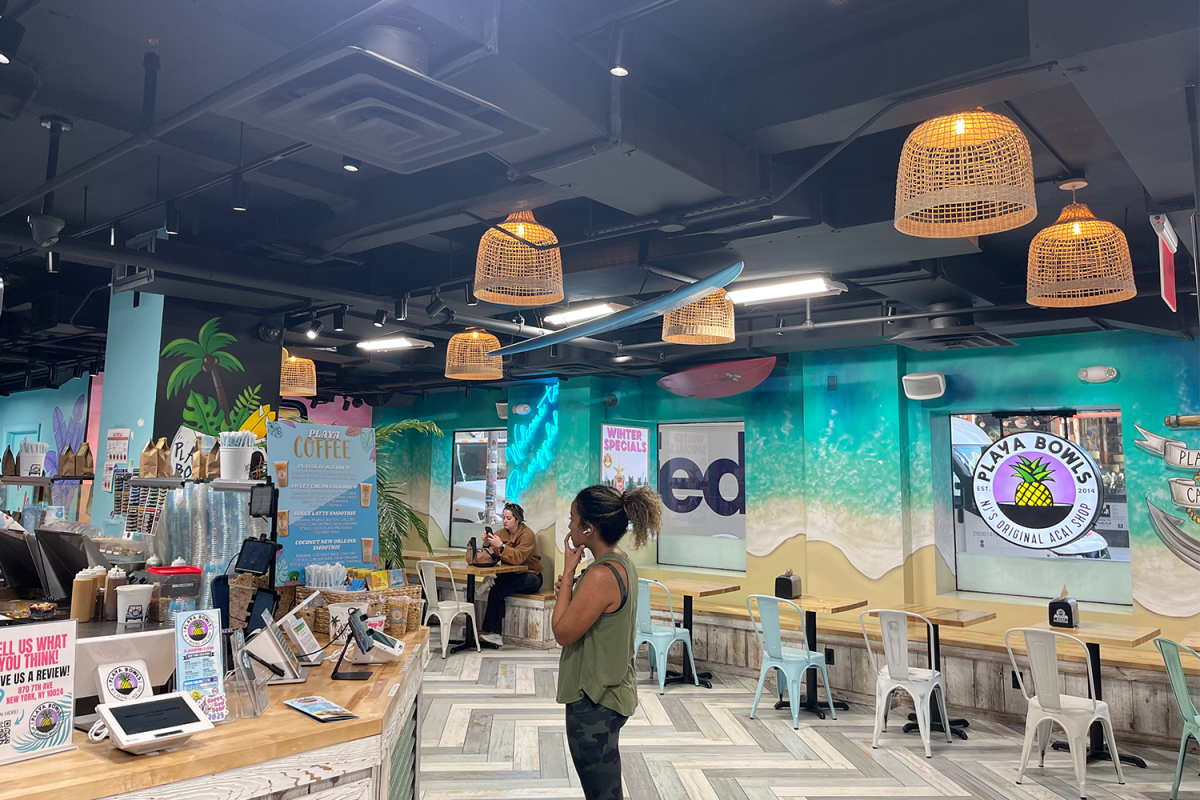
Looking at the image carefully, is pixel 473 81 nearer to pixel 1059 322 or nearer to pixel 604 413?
pixel 1059 322

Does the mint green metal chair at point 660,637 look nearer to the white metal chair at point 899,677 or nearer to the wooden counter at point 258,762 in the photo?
the white metal chair at point 899,677

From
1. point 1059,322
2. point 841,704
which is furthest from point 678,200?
point 841,704

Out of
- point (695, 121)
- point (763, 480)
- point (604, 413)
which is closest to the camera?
point (695, 121)

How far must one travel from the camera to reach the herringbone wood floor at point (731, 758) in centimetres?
484

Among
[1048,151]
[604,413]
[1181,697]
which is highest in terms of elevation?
[1048,151]

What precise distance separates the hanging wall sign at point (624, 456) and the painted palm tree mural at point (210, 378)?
4.52 metres

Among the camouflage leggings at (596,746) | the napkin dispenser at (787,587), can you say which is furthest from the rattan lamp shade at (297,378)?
the camouflage leggings at (596,746)

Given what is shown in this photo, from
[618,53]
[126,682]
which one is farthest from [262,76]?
[126,682]

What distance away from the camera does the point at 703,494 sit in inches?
409

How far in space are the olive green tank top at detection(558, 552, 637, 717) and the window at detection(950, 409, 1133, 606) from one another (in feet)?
20.3

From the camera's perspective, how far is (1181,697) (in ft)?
16.1

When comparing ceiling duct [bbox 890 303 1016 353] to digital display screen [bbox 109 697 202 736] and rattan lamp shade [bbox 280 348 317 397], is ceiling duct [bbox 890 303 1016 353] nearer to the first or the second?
rattan lamp shade [bbox 280 348 317 397]

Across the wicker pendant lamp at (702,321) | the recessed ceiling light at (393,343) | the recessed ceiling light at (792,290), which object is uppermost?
the recessed ceiling light at (393,343)

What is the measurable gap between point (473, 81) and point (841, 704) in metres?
5.71
